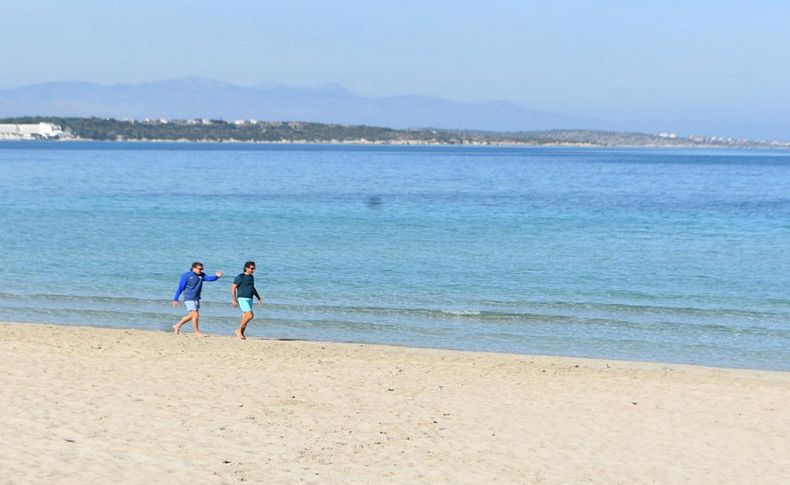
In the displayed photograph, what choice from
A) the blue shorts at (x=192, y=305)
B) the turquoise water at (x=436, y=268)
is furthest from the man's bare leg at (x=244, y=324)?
the turquoise water at (x=436, y=268)

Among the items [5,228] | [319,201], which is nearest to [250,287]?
[5,228]

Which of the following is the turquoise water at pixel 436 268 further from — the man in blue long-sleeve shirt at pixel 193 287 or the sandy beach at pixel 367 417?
the sandy beach at pixel 367 417

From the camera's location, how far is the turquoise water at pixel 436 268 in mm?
20688

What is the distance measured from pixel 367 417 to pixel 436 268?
1767 centimetres

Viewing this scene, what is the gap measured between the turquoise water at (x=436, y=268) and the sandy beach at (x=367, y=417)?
2.88 meters

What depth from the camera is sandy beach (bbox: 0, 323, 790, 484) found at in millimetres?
10469

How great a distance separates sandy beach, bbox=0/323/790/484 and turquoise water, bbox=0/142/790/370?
2880 millimetres

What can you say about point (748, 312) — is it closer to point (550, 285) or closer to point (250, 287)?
point (550, 285)

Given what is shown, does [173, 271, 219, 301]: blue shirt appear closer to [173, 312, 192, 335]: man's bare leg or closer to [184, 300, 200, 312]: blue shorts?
[184, 300, 200, 312]: blue shorts

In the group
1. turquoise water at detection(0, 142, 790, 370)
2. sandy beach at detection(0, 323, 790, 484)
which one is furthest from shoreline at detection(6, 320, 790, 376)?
turquoise water at detection(0, 142, 790, 370)

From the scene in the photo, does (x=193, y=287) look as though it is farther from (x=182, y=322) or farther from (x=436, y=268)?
(x=436, y=268)

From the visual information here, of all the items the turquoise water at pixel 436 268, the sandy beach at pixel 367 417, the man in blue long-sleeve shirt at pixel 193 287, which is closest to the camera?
the sandy beach at pixel 367 417

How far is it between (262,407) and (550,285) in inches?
592

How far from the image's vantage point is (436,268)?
3030 cm
